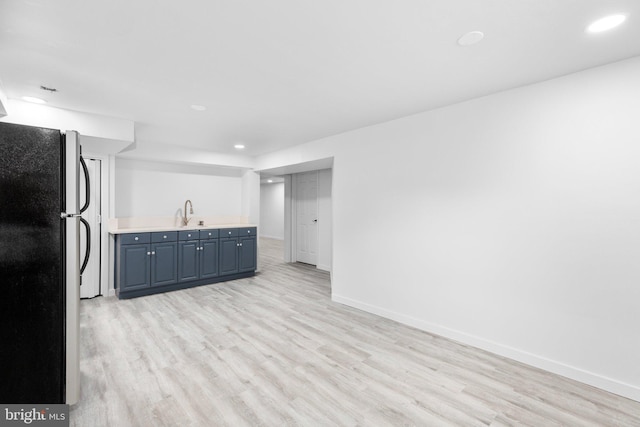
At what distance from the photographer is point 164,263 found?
164 inches

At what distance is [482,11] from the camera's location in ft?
5.03

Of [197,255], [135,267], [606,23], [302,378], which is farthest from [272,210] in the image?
[606,23]

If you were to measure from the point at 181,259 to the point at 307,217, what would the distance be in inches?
113

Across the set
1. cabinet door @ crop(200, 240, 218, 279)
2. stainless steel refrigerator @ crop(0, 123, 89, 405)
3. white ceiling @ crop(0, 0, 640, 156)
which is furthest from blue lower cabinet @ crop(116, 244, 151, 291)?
stainless steel refrigerator @ crop(0, 123, 89, 405)

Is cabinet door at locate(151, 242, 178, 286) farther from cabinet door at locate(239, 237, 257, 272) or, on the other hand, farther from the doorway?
the doorway

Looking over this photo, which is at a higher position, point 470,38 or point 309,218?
point 470,38

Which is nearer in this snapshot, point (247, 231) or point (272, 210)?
point (247, 231)

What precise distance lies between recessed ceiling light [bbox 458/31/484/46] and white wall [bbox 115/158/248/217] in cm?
470

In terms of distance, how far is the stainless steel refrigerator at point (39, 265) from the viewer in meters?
1.39

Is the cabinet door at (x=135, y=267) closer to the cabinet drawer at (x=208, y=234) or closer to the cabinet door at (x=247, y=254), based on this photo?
the cabinet drawer at (x=208, y=234)

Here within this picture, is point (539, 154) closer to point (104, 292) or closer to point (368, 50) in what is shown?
point (368, 50)

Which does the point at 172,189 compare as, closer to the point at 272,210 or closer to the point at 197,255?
the point at 197,255

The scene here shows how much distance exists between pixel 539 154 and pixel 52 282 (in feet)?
11.6

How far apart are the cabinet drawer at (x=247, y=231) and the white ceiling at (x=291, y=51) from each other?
8.07 feet
